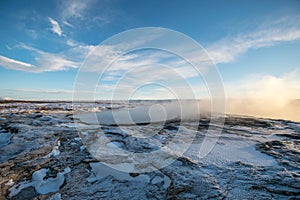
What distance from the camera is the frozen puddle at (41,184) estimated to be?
3338 mm

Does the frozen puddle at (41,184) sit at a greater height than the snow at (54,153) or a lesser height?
lesser

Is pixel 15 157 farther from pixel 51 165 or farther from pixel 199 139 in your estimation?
pixel 199 139

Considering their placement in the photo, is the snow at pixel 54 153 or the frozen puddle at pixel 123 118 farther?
the frozen puddle at pixel 123 118

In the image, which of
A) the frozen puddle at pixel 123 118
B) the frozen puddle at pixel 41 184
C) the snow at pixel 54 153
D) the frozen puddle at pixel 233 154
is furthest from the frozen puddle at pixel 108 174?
the frozen puddle at pixel 123 118

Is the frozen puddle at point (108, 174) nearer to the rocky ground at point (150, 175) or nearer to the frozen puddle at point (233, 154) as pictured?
the rocky ground at point (150, 175)

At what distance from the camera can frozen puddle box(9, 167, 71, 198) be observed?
3338 millimetres

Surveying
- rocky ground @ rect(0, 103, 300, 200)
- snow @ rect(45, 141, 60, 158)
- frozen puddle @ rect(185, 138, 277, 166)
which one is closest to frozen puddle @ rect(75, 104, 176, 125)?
snow @ rect(45, 141, 60, 158)

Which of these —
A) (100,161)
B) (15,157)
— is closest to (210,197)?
(100,161)

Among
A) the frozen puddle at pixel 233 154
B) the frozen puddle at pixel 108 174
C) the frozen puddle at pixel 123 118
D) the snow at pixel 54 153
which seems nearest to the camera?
the frozen puddle at pixel 108 174

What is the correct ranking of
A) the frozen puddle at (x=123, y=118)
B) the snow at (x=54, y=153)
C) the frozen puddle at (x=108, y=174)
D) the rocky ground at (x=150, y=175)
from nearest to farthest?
the rocky ground at (x=150, y=175) → the frozen puddle at (x=108, y=174) → the snow at (x=54, y=153) → the frozen puddle at (x=123, y=118)

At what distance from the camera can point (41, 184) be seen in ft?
11.8

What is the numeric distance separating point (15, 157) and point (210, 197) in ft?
19.0

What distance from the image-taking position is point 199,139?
701cm

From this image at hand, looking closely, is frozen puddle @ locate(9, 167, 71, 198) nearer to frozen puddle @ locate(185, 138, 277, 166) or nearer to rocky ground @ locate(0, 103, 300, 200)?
rocky ground @ locate(0, 103, 300, 200)
